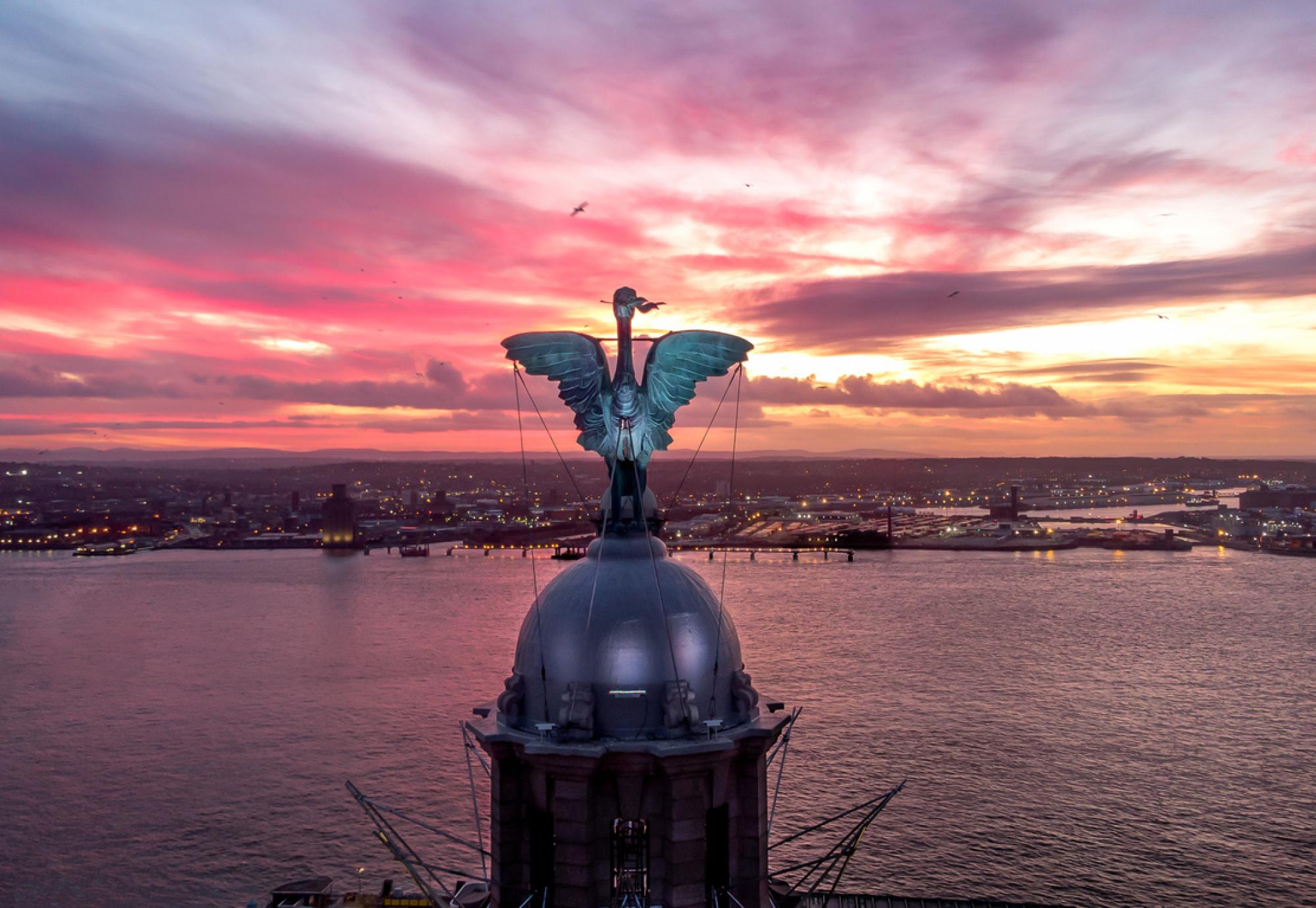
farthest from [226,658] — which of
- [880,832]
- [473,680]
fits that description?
[880,832]

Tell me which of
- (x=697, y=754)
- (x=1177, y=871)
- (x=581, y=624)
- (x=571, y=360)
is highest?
(x=571, y=360)

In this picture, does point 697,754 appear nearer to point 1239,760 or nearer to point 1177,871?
point 1177,871

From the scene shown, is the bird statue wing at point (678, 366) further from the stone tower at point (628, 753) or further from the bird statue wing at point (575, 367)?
the stone tower at point (628, 753)

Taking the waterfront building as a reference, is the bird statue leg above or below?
above

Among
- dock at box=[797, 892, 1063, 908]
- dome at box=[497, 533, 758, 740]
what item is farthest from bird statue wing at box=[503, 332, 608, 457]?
dock at box=[797, 892, 1063, 908]

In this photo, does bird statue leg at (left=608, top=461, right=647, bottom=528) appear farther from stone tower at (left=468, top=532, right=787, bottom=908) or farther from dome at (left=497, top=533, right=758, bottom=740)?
stone tower at (left=468, top=532, right=787, bottom=908)

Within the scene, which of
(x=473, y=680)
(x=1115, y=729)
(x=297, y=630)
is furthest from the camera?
(x=297, y=630)

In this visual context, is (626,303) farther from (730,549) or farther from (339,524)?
→ (339,524)
